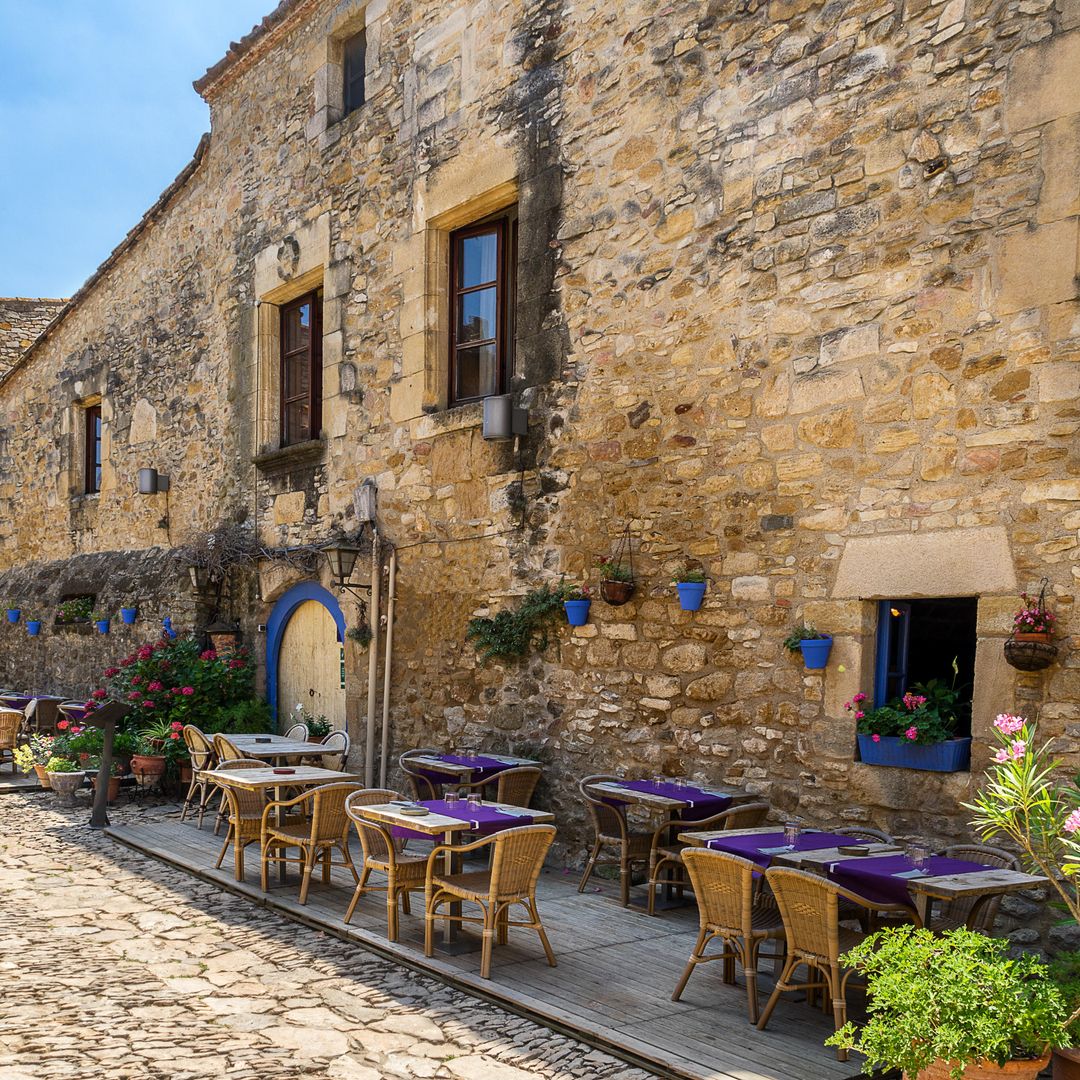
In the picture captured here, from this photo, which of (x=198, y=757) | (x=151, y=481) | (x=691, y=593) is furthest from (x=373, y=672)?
(x=151, y=481)

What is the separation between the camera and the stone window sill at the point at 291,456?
9.37m

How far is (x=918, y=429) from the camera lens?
5059 millimetres

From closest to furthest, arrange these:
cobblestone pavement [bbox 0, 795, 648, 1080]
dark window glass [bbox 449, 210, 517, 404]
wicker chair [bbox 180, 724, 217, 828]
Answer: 1. cobblestone pavement [bbox 0, 795, 648, 1080]
2. dark window glass [bbox 449, 210, 517, 404]
3. wicker chair [bbox 180, 724, 217, 828]

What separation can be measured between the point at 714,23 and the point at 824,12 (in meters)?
0.76

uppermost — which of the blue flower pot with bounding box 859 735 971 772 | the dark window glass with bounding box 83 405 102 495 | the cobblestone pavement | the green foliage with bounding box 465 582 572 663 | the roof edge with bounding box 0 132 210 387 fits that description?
the roof edge with bounding box 0 132 210 387

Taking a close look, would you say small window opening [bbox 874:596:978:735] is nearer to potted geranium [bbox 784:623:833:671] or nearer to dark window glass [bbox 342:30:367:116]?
potted geranium [bbox 784:623:833:671]

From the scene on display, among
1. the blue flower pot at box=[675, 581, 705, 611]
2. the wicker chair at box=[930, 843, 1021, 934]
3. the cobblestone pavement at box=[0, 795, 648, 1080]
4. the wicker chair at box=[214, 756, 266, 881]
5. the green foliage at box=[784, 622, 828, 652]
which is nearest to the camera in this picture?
the cobblestone pavement at box=[0, 795, 648, 1080]

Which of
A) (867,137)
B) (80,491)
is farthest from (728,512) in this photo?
(80,491)

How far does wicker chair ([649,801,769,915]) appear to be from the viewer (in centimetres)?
532

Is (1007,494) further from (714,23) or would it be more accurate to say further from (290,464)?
(290,464)

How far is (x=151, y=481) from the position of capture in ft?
38.3

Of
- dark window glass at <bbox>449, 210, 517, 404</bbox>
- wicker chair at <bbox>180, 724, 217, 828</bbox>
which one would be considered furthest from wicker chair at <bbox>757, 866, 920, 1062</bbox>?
wicker chair at <bbox>180, 724, 217, 828</bbox>

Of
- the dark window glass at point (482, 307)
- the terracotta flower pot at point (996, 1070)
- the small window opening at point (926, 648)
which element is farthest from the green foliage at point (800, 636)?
the dark window glass at point (482, 307)

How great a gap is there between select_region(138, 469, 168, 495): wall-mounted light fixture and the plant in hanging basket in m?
6.86
